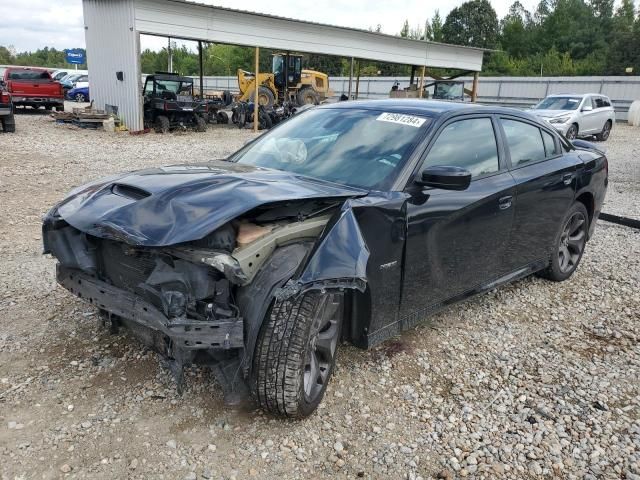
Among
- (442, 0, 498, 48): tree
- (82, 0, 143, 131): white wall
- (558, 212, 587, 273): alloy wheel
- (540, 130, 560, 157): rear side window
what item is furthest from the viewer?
(442, 0, 498, 48): tree

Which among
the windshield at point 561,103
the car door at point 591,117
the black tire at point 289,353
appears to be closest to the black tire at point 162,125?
the windshield at point 561,103

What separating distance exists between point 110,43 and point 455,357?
59.0ft

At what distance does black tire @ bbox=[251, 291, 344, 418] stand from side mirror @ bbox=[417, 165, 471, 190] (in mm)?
938

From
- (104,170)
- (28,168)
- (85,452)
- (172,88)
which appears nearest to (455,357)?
(85,452)

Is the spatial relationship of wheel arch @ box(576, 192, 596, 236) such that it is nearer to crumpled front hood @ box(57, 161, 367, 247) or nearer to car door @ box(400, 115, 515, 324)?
car door @ box(400, 115, 515, 324)

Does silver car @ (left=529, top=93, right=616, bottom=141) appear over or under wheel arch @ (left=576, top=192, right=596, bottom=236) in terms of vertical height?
over

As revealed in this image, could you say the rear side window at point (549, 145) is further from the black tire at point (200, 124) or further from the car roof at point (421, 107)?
the black tire at point (200, 124)

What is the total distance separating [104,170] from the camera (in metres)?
10.4

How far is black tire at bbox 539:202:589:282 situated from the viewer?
475 centimetres

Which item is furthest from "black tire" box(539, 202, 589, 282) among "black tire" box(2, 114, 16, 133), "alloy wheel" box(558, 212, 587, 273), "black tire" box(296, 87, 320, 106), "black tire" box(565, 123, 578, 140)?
"black tire" box(296, 87, 320, 106)

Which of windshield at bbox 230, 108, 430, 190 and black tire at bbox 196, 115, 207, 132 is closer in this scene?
windshield at bbox 230, 108, 430, 190

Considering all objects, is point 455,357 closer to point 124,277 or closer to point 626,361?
point 626,361

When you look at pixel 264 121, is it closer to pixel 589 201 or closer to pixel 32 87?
pixel 32 87

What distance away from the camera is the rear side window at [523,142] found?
405 cm
